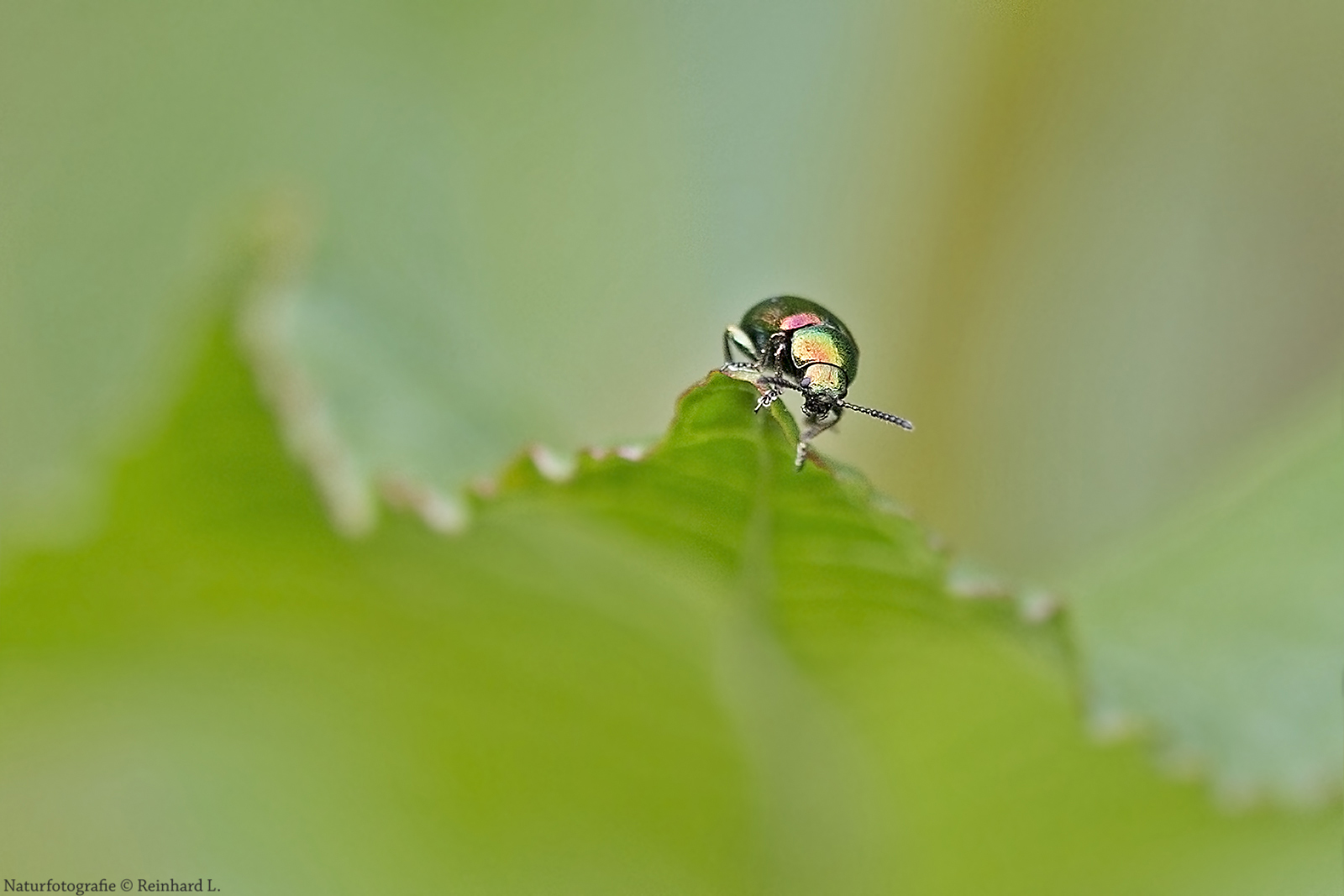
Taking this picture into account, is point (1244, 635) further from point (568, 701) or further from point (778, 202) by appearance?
point (778, 202)

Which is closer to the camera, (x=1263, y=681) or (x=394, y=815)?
(x=1263, y=681)

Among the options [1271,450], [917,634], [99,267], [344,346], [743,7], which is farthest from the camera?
[743,7]

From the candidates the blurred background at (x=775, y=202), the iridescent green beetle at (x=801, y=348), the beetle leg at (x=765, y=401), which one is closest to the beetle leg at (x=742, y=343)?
the iridescent green beetle at (x=801, y=348)

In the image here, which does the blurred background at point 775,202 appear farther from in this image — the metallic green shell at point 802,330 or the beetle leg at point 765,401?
the beetle leg at point 765,401

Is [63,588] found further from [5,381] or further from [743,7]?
[743,7]

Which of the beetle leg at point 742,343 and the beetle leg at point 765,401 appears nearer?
the beetle leg at point 765,401

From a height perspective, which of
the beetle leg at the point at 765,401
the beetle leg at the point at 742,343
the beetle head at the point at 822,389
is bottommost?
the beetle leg at the point at 765,401

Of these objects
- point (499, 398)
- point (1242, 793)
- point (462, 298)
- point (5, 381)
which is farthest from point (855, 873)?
point (5, 381)
